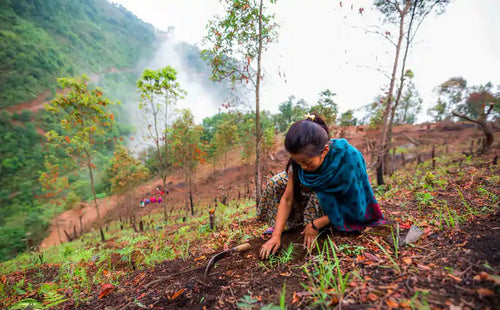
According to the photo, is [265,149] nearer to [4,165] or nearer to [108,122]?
[108,122]

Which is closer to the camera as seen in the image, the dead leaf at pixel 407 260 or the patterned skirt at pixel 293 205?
the dead leaf at pixel 407 260

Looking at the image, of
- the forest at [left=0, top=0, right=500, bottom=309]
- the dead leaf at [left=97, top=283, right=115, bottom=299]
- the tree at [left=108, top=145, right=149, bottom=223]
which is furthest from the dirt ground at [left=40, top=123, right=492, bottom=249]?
the dead leaf at [left=97, top=283, right=115, bottom=299]

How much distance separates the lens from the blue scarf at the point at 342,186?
179cm

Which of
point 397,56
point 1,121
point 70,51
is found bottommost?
point 397,56

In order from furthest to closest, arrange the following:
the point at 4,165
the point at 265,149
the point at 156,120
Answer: the point at 4,165 < the point at 265,149 < the point at 156,120

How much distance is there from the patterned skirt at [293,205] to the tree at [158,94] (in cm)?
710

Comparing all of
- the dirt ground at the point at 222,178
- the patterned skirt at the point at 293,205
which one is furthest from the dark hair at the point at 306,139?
the dirt ground at the point at 222,178

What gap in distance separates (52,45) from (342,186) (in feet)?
239

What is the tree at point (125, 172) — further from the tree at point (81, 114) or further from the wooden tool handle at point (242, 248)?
the wooden tool handle at point (242, 248)

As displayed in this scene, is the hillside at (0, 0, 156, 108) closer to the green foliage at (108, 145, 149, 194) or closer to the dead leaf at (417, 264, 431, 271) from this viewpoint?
the green foliage at (108, 145, 149, 194)

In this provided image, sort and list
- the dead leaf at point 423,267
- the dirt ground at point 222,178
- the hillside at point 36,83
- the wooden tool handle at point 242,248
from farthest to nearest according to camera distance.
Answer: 1. the hillside at point 36,83
2. the dirt ground at point 222,178
3. the wooden tool handle at point 242,248
4. the dead leaf at point 423,267

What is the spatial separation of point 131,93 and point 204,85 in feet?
140

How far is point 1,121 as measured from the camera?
31.0 m

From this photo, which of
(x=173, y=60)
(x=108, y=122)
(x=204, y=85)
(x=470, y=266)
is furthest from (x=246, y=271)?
(x=173, y=60)
